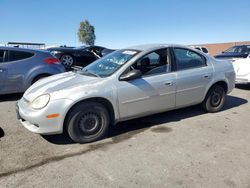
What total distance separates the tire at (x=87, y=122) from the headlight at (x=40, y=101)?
0.40m

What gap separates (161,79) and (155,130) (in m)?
0.94

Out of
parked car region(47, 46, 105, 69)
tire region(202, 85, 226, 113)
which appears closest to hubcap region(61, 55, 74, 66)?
parked car region(47, 46, 105, 69)

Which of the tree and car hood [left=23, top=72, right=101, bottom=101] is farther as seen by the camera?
the tree

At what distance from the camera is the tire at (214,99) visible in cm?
513

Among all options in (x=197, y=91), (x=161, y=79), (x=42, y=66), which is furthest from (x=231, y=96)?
(x=42, y=66)

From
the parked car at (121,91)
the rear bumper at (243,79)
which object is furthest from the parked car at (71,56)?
the rear bumper at (243,79)

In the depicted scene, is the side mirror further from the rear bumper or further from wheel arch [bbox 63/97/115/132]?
the rear bumper

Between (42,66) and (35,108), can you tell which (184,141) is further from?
(42,66)

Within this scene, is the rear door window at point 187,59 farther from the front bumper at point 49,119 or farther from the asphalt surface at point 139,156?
the front bumper at point 49,119

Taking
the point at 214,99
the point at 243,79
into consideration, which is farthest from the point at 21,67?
the point at 243,79

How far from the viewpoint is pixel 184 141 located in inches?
151

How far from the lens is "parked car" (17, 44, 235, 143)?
11.7ft

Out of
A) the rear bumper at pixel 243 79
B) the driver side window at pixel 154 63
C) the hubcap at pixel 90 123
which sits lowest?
the hubcap at pixel 90 123

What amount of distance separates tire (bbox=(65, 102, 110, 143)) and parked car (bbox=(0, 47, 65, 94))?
344 cm
